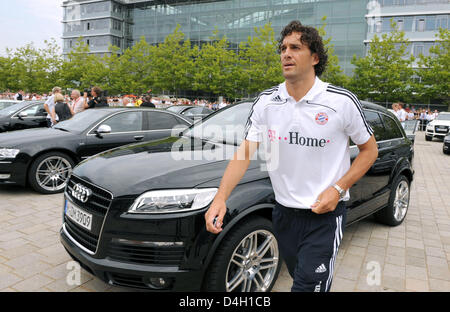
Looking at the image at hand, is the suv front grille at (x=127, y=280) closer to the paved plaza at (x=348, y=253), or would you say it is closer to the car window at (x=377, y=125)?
the paved plaza at (x=348, y=253)

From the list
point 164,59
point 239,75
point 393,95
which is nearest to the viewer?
point 393,95

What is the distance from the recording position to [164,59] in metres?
36.6

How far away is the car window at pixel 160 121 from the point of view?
22.7 ft

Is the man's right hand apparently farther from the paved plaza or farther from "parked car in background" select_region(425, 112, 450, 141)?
"parked car in background" select_region(425, 112, 450, 141)

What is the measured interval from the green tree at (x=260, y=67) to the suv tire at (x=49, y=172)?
27.0 metres

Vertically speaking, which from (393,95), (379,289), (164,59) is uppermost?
(164,59)

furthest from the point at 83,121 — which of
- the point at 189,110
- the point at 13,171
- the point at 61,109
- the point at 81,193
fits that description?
the point at 189,110

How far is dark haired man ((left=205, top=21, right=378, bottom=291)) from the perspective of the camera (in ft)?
6.32

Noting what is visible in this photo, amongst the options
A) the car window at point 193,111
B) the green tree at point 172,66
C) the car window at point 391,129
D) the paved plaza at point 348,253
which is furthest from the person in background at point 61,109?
the green tree at point 172,66

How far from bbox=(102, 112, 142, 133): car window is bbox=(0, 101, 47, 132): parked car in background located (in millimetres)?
5146

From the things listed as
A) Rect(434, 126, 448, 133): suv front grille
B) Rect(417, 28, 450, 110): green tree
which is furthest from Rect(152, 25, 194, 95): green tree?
Rect(434, 126, 448, 133): suv front grille
